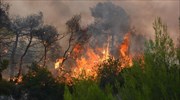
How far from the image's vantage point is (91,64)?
2539 inches

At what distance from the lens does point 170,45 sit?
45.5ft

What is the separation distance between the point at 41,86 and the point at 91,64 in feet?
80.9

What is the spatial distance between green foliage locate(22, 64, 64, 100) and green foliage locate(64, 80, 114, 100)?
84.0 ft

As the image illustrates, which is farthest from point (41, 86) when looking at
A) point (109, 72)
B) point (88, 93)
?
point (88, 93)

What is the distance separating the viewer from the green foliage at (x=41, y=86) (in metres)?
39.9

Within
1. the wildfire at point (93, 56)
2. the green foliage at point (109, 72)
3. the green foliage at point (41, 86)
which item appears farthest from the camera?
the wildfire at point (93, 56)

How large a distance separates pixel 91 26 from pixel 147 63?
6470 centimetres

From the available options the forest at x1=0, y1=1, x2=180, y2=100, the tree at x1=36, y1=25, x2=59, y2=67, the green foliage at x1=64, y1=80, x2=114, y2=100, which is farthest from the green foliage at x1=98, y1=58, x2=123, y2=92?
the green foliage at x1=64, y1=80, x2=114, y2=100

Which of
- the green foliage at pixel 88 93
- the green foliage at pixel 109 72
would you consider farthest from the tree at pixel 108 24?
the green foliage at pixel 88 93

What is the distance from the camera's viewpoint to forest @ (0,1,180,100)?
43.8 ft

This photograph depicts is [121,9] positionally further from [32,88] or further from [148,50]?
[148,50]

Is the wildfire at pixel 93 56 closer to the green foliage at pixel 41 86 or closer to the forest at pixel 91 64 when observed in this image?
the forest at pixel 91 64

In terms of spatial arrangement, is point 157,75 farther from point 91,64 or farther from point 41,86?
point 91,64

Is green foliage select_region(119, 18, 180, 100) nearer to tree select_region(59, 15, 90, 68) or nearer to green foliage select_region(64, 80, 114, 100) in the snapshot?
green foliage select_region(64, 80, 114, 100)
